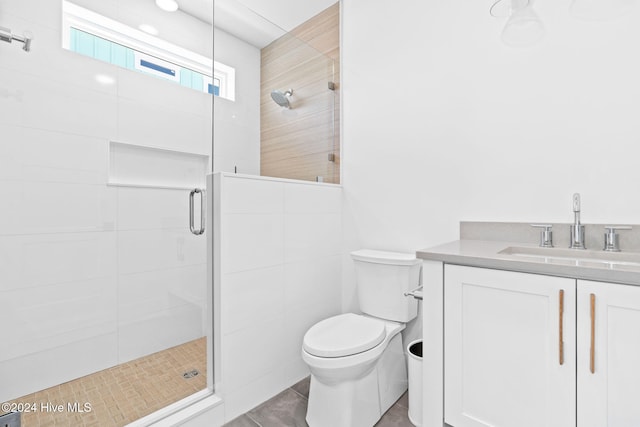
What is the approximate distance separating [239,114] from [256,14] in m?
0.79

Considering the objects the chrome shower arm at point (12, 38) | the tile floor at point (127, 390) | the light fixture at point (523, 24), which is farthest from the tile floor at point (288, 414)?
the chrome shower arm at point (12, 38)

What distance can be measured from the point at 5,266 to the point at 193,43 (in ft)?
5.18

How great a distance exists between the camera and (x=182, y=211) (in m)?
1.94

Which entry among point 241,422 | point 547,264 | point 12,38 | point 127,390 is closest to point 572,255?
point 547,264

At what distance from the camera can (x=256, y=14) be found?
2168 millimetres

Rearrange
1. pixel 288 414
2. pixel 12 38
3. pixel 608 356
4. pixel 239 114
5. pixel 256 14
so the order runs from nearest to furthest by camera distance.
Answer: pixel 608 356
pixel 12 38
pixel 288 414
pixel 239 114
pixel 256 14

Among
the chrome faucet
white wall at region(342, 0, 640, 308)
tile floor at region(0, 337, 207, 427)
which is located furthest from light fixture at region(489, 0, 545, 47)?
tile floor at region(0, 337, 207, 427)

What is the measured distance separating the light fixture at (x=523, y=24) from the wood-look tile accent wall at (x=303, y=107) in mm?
1138

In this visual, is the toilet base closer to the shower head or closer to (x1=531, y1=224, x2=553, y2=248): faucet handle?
(x1=531, y1=224, x2=553, y2=248): faucet handle

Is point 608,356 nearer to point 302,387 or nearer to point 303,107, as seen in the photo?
point 302,387

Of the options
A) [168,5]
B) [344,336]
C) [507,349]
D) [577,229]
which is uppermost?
[168,5]

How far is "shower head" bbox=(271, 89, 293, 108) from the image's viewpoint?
216 cm

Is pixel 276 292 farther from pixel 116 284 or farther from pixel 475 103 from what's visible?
pixel 475 103

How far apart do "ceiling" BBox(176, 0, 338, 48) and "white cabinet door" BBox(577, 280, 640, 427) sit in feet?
7.36
